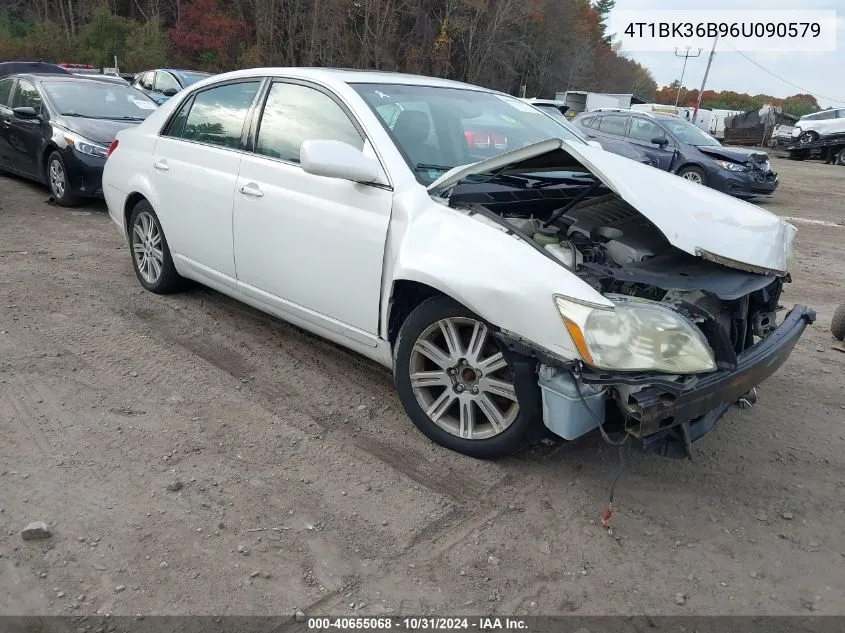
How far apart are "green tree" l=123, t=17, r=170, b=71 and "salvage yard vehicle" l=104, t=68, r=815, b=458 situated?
104 ft

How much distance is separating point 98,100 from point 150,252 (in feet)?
16.4

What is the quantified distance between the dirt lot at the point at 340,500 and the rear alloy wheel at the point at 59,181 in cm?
433

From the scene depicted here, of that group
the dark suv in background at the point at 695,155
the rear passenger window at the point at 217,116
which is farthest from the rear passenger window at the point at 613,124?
the rear passenger window at the point at 217,116

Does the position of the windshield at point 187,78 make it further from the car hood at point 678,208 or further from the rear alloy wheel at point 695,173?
the car hood at point 678,208

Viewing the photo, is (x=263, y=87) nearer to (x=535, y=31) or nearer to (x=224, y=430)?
(x=224, y=430)

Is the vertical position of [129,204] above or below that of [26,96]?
below

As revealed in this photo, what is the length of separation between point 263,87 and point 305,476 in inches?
95.9

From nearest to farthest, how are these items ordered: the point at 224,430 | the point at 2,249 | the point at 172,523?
the point at 172,523 → the point at 224,430 → the point at 2,249

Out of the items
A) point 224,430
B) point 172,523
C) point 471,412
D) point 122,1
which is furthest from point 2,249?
point 122,1

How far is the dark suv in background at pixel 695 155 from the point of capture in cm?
1259

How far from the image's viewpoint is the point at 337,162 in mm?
3244

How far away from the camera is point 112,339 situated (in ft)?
14.6

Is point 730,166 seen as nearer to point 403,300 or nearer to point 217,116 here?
point 217,116

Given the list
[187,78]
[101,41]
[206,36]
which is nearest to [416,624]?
[187,78]
